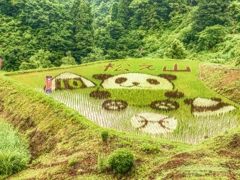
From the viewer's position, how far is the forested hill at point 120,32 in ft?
103

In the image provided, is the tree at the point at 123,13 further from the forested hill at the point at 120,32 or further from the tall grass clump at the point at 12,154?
the tall grass clump at the point at 12,154

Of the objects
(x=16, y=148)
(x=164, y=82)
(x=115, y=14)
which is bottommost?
(x=16, y=148)

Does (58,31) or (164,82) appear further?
(58,31)

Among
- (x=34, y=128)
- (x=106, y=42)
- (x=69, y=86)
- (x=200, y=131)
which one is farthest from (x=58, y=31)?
(x=200, y=131)

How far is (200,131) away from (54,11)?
34.0 meters

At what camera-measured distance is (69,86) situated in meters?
16.7

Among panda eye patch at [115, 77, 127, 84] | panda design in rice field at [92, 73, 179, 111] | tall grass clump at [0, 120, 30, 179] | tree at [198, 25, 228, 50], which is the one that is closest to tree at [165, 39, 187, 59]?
tree at [198, 25, 228, 50]

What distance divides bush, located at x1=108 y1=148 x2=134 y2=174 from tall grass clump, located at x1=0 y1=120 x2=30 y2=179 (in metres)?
3.71

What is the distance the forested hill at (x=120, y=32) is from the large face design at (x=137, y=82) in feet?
34.9

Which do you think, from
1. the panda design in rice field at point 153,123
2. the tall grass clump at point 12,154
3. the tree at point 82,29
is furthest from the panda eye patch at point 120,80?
the tree at point 82,29

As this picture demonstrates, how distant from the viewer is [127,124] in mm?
11438

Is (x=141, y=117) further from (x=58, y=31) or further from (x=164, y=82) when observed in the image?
(x=58, y=31)

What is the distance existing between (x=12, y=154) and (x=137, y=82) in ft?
30.3

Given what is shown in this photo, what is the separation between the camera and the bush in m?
7.38
